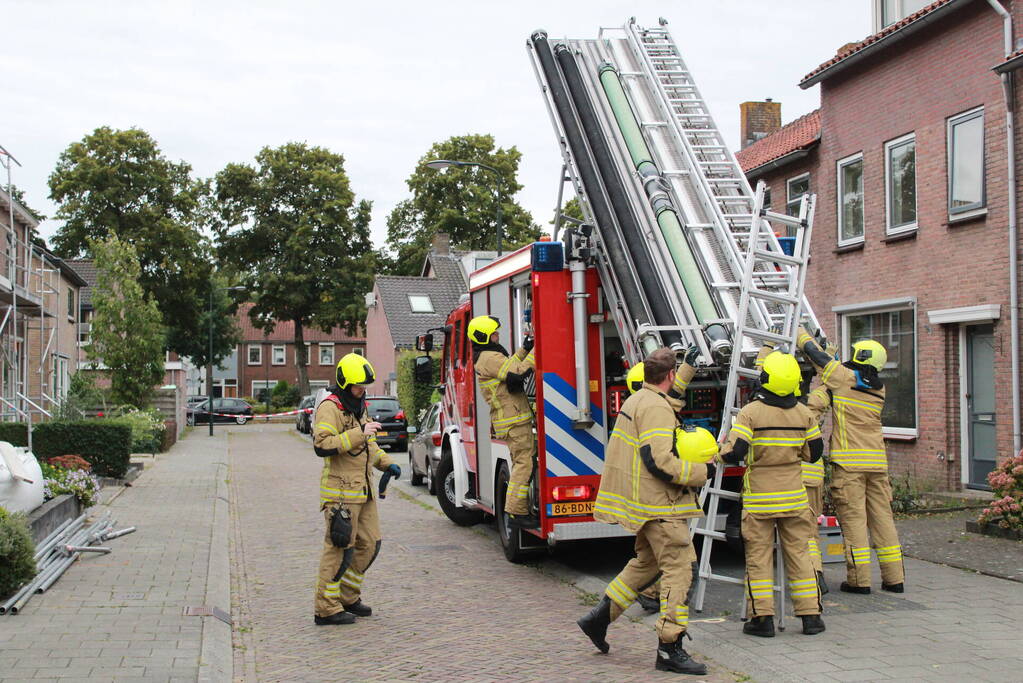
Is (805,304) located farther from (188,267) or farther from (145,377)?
(188,267)

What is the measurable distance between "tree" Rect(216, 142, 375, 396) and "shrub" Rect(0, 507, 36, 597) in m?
46.0

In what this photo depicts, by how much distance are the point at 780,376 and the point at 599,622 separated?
190 centimetres

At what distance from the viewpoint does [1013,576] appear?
8.12 metres

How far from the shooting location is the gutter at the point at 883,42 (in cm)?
1384

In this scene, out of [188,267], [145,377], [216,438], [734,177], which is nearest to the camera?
[734,177]

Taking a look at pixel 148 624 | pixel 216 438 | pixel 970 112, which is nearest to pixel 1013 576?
pixel 148 624

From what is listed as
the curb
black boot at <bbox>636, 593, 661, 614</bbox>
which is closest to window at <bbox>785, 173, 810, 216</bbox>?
the curb

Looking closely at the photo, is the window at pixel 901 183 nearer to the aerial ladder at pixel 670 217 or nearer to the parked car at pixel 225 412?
the aerial ladder at pixel 670 217

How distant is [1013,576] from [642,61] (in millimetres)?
5449

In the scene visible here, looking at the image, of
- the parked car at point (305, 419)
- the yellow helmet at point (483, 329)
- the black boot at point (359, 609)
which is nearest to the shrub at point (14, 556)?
the black boot at point (359, 609)

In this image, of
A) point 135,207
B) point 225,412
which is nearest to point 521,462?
point 135,207

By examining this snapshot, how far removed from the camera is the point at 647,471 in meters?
6.01

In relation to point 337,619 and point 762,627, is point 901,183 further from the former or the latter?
point 337,619

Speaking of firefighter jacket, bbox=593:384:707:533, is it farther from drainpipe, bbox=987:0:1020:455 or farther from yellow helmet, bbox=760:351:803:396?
drainpipe, bbox=987:0:1020:455
